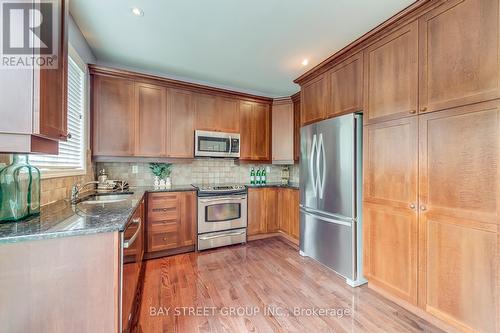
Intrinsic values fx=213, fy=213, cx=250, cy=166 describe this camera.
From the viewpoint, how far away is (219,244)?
3.17 meters

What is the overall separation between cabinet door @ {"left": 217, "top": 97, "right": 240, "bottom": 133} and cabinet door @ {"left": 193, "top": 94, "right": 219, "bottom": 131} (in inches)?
3.3

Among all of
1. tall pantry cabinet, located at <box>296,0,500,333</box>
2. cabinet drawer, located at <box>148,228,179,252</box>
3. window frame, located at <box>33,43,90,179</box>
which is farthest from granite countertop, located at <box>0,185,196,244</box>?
tall pantry cabinet, located at <box>296,0,500,333</box>

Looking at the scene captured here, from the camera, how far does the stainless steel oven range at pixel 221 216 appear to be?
3061 mm

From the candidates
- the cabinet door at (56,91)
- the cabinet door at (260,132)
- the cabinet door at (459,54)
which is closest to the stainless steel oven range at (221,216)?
the cabinet door at (260,132)

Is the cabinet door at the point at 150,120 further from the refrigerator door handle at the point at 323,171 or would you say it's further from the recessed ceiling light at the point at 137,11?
the refrigerator door handle at the point at 323,171

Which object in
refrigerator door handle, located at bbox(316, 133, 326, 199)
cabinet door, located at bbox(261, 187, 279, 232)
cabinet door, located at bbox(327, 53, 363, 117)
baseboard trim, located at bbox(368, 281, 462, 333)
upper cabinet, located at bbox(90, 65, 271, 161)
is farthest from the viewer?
cabinet door, located at bbox(261, 187, 279, 232)

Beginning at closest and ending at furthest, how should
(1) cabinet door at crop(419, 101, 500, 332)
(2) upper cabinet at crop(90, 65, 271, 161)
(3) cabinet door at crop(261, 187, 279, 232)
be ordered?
(1) cabinet door at crop(419, 101, 500, 332) < (2) upper cabinet at crop(90, 65, 271, 161) < (3) cabinet door at crop(261, 187, 279, 232)

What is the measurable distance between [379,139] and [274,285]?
1.78 m

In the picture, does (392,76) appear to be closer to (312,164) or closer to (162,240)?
(312,164)

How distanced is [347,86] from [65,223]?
263 centimetres

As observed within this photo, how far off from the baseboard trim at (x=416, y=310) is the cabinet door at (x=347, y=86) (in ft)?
5.83

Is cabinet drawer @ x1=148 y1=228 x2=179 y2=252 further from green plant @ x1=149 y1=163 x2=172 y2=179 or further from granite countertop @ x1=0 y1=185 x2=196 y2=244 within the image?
granite countertop @ x1=0 y1=185 x2=196 y2=244

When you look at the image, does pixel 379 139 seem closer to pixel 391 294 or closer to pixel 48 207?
pixel 391 294

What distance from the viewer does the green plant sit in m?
3.28
